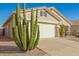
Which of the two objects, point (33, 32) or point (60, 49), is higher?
point (33, 32)

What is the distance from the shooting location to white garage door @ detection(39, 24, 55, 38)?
74.6ft

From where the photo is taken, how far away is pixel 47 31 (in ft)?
77.0

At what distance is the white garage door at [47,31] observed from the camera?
22.7 m

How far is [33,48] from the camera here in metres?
11.6

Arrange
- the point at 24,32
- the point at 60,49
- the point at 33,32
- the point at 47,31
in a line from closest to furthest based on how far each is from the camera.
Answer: the point at 24,32, the point at 33,32, the point at 60,49, the point at 47,31

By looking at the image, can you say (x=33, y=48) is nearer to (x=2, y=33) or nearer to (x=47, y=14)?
(x=47, y=14)

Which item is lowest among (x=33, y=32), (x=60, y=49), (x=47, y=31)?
(x=60, y=49)

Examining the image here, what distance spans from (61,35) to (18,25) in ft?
50.3

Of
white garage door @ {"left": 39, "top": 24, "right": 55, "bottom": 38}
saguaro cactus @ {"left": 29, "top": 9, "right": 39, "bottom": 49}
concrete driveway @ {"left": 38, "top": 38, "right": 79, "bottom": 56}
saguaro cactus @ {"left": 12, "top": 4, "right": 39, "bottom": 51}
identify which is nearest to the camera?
concrete driveway @ {"left": 38, "top": 38, "right": 79, "bottom": 56}

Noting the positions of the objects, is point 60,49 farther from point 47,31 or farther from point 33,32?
point 47,31

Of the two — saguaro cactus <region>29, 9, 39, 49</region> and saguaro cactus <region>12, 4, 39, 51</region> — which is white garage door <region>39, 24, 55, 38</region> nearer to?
saguaro cactus <region>29, 9, 39, 49</region>

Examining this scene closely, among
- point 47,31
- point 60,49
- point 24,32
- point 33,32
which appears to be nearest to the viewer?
point 24,32

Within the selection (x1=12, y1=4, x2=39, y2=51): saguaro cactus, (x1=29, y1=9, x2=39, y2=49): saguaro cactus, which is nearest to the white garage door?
(x1=29, y1=9, x2=39, y2=49): saguaro cactus

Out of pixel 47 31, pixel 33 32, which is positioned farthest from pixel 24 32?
pixel 47 31
